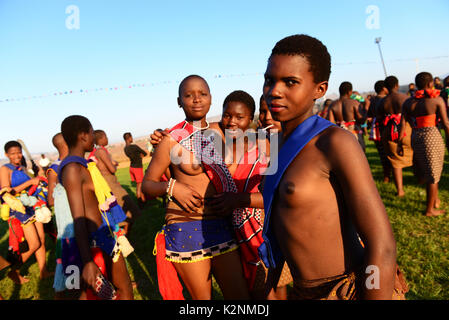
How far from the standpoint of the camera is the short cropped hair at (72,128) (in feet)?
8.81

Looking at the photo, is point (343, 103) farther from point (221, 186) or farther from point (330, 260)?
point (330, 260)

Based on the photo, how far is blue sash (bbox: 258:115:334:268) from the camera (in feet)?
4.45

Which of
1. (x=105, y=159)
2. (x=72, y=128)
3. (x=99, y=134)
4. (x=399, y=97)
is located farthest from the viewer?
(x=99, y=134)

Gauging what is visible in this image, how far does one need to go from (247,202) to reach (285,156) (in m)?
0.96

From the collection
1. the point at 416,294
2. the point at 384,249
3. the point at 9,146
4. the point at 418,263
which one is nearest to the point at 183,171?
the point at 384,249

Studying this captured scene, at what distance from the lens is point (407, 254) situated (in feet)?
12.7

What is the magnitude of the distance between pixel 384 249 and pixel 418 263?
3394mm

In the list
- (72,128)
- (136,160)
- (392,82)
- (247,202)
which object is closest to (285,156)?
(247,202)

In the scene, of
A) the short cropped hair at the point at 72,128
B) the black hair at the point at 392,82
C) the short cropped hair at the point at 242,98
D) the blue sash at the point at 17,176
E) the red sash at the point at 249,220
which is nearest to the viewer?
the red sash at the point at 249,220

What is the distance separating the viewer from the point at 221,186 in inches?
95.7

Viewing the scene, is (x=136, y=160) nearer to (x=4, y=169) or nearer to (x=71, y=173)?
(x=4, y=169)

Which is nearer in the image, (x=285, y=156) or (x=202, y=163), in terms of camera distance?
(x=285, y=156)

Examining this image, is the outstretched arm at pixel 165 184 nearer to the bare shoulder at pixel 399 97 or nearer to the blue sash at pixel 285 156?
the blue sash at pixel 285 156

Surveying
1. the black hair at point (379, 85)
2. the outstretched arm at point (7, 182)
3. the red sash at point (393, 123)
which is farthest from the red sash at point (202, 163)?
the black hair at point (379, 85)
